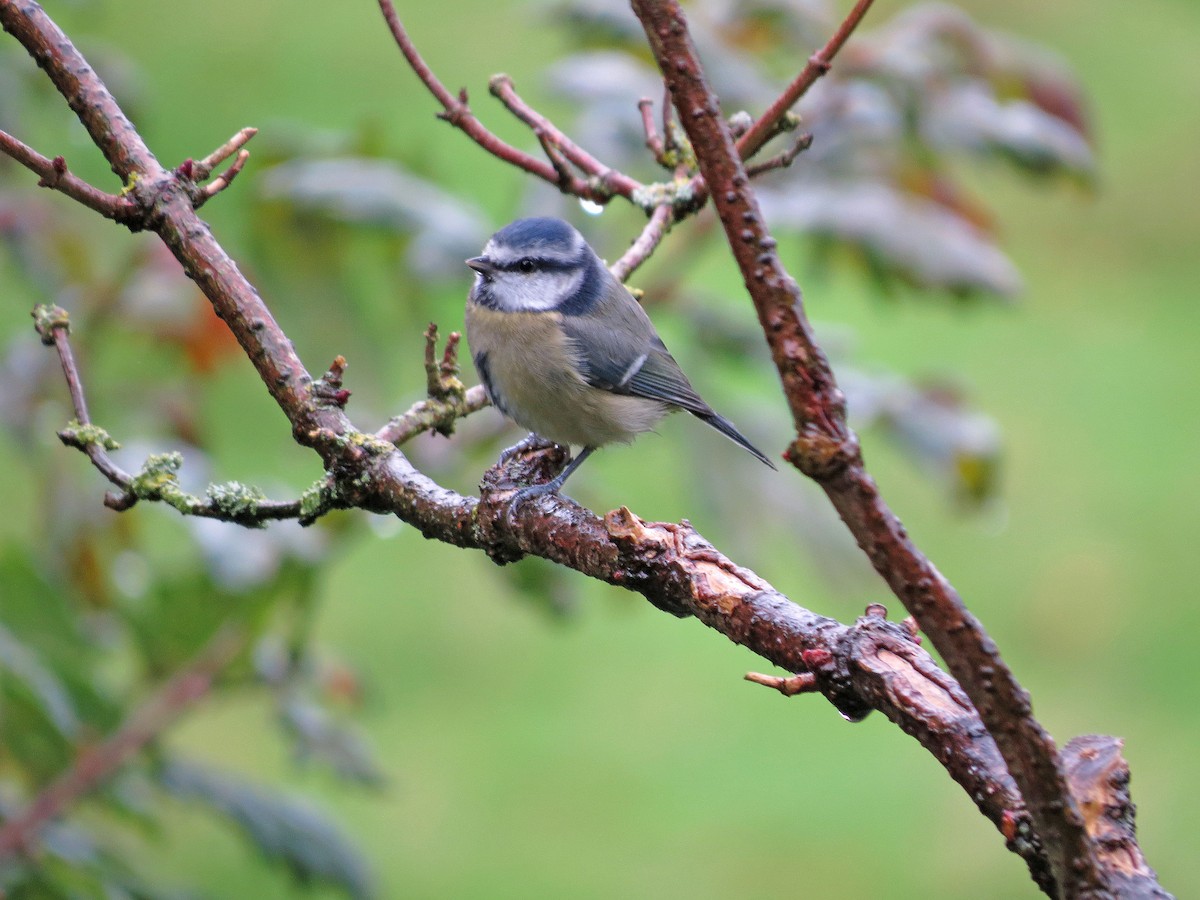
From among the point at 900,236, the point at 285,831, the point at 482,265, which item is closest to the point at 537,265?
the point at 482,265

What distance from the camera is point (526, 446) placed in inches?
67.7

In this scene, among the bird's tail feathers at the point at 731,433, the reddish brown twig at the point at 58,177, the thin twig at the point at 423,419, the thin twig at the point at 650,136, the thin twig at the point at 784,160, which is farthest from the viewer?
the bird's tail feathers at the point at 731,433

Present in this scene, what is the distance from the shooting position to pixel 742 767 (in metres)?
4.05

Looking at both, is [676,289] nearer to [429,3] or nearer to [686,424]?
[686,424]

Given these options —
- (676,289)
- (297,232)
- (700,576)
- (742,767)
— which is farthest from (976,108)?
(742,767)

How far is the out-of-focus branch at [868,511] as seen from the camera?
82cm

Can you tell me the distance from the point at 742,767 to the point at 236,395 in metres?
2.68

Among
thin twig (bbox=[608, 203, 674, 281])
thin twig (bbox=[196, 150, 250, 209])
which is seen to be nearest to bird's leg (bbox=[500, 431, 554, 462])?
thin twig (bbox=[608, 203, 674, 281])

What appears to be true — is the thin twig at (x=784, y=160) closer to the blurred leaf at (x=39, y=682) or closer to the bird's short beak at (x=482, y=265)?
the bird's short beak at (x=482, y=265)

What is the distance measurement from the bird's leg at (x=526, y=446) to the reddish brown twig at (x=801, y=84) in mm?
458

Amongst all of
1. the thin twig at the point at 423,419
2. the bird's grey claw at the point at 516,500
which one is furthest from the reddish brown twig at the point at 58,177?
the bird's grey claw at the point at 516,500

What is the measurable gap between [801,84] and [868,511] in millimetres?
728

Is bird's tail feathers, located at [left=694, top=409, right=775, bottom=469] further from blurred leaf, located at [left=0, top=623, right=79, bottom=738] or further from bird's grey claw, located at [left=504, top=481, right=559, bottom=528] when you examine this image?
blurred leaf, located at [left=0, top=623, right=79, bottom=738]

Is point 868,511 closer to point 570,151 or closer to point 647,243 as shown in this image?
point 647,243
